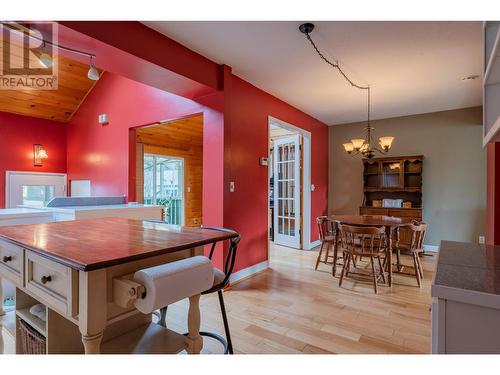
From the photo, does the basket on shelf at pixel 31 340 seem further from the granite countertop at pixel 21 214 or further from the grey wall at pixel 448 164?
the grey wall at pixel 448 164

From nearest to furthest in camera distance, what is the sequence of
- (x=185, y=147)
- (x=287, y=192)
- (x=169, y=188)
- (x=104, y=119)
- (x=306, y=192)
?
1. (x=104, y=119)
2. (x=306, y=192)
3. (x=287, y=192)
4. (x=185, y=147)
5. (x=169, y=188)

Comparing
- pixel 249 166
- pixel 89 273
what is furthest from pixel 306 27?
pixel 89 273

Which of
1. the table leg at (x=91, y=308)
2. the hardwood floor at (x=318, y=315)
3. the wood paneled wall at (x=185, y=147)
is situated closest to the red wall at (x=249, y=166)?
the hardwood floor at (x=318, y=315)

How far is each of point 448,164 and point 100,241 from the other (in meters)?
5.34

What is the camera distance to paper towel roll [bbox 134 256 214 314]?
100 cm

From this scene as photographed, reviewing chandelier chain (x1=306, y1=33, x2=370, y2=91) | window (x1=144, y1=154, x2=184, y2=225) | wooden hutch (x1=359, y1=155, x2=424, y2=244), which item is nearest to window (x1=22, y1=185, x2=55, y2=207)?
window (x1=144, y1=154, x2=184, y2=225)

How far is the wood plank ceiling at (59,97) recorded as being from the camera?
15.0ft

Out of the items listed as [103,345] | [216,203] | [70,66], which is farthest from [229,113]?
[70,66]

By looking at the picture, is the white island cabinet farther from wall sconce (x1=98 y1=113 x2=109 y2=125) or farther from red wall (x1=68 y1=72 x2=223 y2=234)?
wall sconce (x1=98 y1=113 x2=109 y2=125)

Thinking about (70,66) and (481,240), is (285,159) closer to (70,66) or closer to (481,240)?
(481,240)

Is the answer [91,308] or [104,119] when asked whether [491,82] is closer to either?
[91,308]

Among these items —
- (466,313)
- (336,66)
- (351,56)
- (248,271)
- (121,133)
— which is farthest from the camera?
(121,133)

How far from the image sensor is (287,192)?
17.6 ft

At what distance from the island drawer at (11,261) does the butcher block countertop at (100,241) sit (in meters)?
0.05
